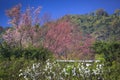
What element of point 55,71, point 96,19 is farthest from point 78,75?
point 96,19

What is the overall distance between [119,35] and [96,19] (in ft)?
15.5

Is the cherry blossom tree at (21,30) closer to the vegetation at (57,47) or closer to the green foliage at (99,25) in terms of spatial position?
the vegetation at (57,47)

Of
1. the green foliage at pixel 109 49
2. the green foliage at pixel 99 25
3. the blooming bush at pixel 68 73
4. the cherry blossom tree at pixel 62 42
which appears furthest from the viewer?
the green foliage at pixel 99 25

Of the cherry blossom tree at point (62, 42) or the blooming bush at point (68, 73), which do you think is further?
the cherry blossom tree at point (62, 42)

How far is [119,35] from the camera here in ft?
71.7

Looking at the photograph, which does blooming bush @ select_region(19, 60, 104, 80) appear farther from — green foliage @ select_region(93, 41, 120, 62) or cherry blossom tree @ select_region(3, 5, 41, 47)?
cherry blossom tree @ select_region(3, 5, 41, 47)

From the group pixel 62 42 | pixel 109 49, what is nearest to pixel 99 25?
pixel 62 42

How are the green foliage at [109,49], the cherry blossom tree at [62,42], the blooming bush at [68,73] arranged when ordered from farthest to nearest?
the cherry blossom tree at [62,42] < the green foliage at [109,49] < the blooming bush at [68,73]

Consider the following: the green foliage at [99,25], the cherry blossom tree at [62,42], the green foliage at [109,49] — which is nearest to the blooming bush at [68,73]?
the green foliage at [109,49]

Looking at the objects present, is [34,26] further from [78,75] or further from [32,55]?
[78,75]

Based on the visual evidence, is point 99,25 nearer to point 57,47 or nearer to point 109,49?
point 57,47

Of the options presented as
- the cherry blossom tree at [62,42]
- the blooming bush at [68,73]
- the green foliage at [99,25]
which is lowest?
the blooming bush at [68,73]

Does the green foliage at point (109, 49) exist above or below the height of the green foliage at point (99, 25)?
below

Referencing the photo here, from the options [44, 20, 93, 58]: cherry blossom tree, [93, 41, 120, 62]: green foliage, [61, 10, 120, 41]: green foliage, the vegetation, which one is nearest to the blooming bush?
the vegetation
